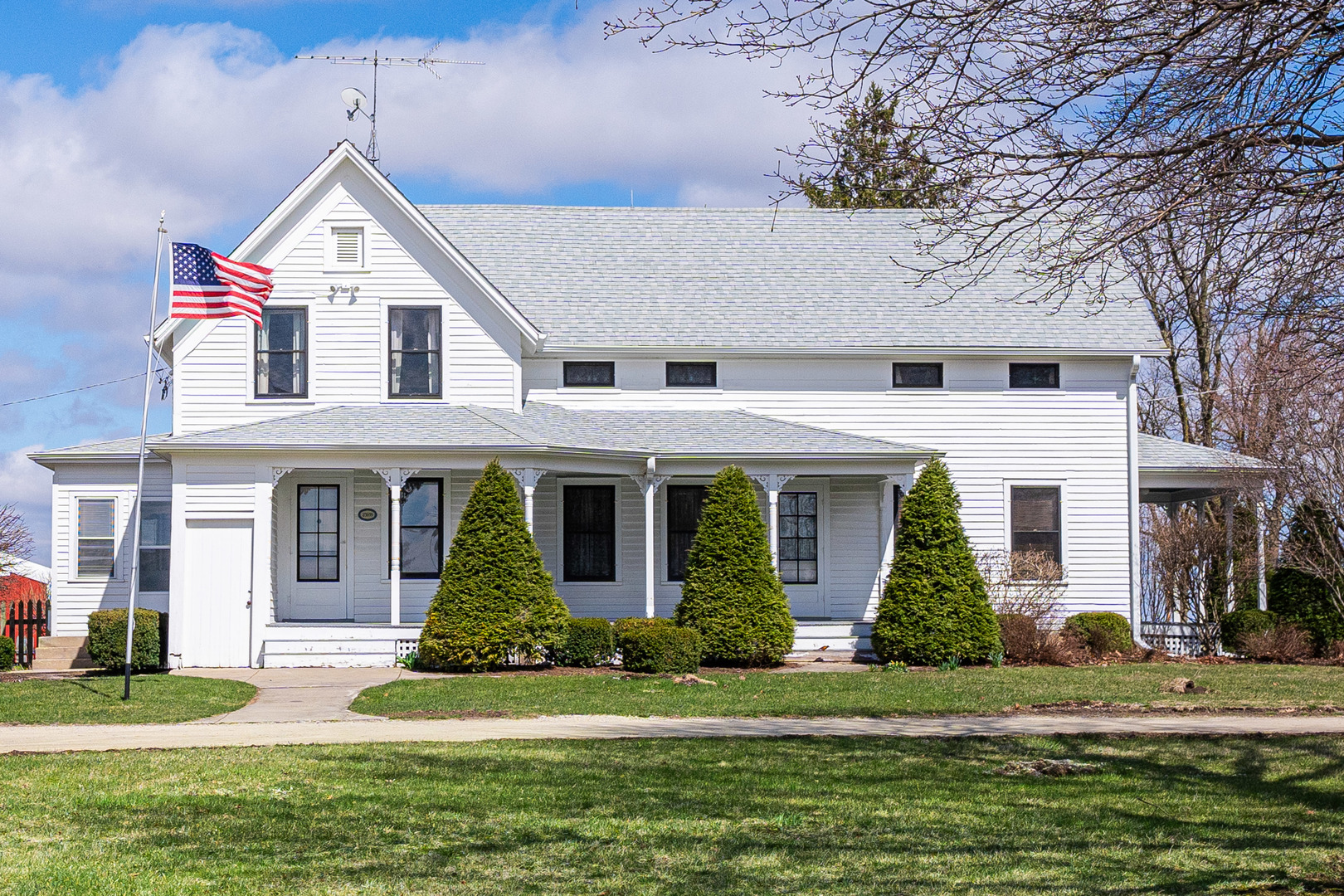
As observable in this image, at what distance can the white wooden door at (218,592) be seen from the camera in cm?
2094

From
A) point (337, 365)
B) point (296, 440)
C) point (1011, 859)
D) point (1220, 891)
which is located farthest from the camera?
point (337, 365)

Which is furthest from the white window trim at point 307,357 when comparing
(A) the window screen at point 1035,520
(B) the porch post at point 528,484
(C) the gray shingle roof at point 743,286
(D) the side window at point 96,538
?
(A) the window screen at point 1035,520

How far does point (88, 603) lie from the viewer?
937 inches

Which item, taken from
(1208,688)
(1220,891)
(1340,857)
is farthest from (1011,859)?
(1208,688)

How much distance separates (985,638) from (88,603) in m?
15.7

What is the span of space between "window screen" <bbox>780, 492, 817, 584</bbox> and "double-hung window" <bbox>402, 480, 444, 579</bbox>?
246 inches

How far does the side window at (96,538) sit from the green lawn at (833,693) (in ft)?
28.7

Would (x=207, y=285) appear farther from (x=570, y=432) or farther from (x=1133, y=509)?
(x=1133, y=509)

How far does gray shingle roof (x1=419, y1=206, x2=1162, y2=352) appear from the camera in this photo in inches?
960

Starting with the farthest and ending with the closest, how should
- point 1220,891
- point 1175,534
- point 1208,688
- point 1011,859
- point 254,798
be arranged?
point 1175,534 → point 1208,688 → point 254,798 → point 1011,859 → point 1220,891

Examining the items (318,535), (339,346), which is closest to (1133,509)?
(339,346)

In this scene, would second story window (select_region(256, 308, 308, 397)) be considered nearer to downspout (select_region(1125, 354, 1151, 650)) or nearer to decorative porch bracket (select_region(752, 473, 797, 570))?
decorative porch bracket (select_region(752, 473, 797, 570))

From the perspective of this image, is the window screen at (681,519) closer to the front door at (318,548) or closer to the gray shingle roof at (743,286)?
the gray shingle roof at (743,286)

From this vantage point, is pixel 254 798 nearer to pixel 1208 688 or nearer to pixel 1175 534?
pixel 1208 688
